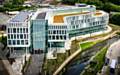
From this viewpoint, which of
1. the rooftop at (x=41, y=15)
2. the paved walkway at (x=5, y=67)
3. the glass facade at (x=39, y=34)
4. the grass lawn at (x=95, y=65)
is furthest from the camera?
the rooftop at (x=41, y=15)

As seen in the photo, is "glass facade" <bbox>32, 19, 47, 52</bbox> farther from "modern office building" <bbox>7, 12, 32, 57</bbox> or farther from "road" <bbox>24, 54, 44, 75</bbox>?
"road" <bbox>24, 54, 44, 75</bbox>

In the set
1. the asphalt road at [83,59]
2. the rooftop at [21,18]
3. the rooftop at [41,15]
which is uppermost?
the rooftop at [21,18]

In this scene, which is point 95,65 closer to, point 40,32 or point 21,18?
point 40,32

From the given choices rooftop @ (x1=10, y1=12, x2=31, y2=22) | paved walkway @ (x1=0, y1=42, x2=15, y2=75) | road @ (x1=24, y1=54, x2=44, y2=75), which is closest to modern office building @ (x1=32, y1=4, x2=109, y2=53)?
rooftop @ (x1=10, y1=12, x2=31, y2=22)

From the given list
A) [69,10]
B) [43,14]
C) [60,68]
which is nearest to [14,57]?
[60,68]

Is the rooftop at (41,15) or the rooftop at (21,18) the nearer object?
the rooftop at (21,18)

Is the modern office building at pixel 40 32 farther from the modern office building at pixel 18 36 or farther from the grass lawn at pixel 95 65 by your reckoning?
the grass lawn at pixel 95 65

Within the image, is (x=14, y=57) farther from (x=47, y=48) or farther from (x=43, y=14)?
(x=43, y=14)

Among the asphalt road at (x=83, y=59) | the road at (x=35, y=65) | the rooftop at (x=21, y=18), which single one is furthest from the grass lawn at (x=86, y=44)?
the rooftop at (x=21, y=18)
